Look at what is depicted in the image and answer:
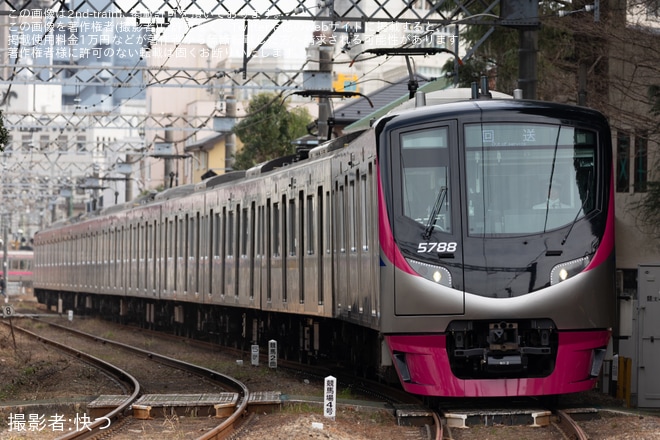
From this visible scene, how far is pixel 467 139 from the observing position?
1219 centimetres

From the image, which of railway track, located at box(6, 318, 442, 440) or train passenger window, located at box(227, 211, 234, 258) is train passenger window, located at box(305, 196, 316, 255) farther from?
train passenger window, located at box(227, 211, 234, 258)

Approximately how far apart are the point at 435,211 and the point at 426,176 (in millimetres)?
338

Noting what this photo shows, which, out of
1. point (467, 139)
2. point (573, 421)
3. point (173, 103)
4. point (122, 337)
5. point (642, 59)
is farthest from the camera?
point (173, 103)

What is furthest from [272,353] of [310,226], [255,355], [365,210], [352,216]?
[365,210]

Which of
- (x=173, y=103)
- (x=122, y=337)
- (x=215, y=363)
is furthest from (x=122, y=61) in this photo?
(x=215, y=363)

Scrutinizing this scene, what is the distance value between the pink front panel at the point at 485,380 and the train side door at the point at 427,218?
32 centimetres

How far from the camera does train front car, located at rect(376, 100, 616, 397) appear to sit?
1184 cm

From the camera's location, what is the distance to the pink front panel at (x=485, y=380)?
11812 millimetres

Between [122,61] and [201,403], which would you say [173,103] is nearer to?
[122,61]

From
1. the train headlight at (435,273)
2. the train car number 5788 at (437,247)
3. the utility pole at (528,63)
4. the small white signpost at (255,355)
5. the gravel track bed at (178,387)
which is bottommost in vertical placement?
the gravel track bed at (178,387)

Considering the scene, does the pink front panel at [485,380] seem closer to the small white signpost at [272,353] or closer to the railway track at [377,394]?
the railway track at [377,394]

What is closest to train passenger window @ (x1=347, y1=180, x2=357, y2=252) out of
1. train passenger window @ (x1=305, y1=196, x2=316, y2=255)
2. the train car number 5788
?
the train car number 5788

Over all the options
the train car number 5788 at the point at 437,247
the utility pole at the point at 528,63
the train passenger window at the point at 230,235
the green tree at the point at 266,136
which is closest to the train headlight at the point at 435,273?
the train car number 5788 at the point at 437,247

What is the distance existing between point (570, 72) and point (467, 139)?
12643 millimetres
